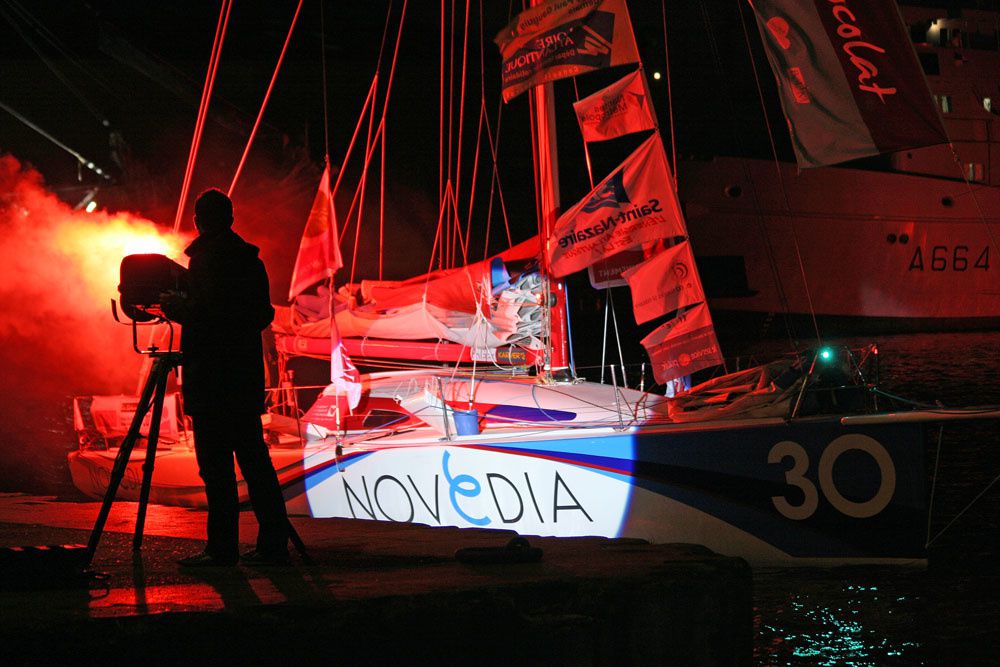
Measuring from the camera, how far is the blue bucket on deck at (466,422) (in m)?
11.4

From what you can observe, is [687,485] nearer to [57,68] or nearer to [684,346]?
[684,346]

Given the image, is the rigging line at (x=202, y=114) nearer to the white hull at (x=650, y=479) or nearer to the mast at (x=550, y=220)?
the white hull at (x=650, y=479)

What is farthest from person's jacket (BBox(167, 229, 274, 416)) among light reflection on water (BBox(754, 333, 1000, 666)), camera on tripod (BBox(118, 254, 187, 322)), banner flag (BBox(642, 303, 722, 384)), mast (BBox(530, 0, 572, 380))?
mast (BBox(530, 0, 572, 380))

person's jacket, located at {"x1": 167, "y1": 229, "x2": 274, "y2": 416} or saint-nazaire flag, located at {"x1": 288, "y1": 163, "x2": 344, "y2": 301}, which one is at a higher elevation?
saint-nazaire flag, located at {"x1": 288, "y1": 163, "x2": 344, "y2": 301}

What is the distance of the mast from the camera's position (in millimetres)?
12188

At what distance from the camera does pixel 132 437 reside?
192 inches

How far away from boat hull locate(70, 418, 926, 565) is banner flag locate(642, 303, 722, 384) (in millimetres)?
880

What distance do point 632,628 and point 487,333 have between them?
895cm

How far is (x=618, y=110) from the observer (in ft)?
37.2

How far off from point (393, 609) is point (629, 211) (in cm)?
744

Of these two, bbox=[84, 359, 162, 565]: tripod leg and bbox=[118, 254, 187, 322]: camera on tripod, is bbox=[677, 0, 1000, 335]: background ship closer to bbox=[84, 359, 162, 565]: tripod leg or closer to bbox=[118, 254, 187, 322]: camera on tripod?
bbox=[118, 254, 187, 322]: camera on tripod

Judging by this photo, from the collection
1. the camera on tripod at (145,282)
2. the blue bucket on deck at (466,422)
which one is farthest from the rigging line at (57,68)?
the camera on tripod at (145,282)

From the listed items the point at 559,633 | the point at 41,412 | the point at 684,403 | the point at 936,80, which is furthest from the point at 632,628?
the point at 936,80

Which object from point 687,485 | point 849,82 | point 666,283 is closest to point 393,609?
point 849,82
